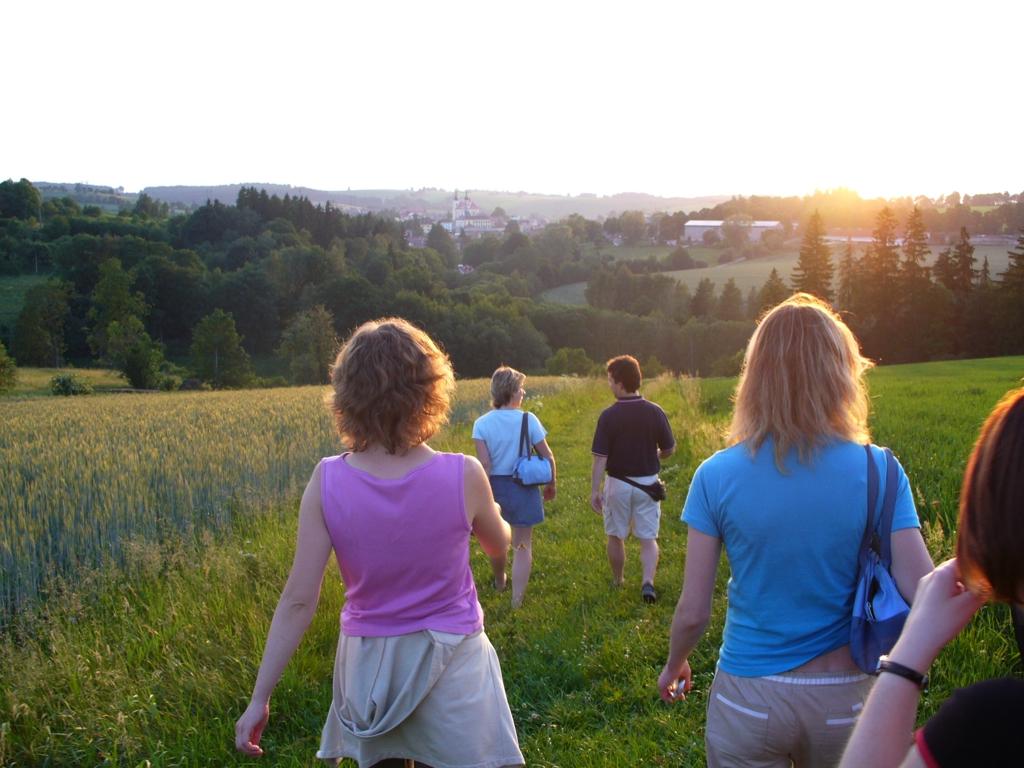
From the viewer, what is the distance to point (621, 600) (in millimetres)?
6730

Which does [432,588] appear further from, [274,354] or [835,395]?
[274,354]

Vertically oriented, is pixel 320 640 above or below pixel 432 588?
below

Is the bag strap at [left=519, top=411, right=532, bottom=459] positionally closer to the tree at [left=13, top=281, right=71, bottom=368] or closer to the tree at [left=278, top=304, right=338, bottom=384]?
the tree at [left=278, top=304, right=338, bottom=384]

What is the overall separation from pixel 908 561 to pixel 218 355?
7155 centimetres

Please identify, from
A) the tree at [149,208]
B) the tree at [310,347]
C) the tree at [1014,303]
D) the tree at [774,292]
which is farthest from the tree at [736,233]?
the tree at [149,208]

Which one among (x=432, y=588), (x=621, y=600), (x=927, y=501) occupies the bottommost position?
(x=621, y=600)

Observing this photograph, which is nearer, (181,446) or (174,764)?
(174,764)

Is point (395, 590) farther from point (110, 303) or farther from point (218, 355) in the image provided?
point (110, 303)

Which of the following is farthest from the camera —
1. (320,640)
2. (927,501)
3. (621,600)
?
(927,501)

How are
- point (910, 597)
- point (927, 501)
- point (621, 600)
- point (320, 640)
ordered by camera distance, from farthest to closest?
point (927, 501) < point (621, 600) < point (320, 640) < point (910, 597)

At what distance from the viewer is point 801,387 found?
262 centimetres

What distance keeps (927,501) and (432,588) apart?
5.85m

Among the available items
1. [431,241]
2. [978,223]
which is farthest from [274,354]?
[978,223]

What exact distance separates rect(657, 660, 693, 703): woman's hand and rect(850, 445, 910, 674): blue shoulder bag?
647 millimetres
